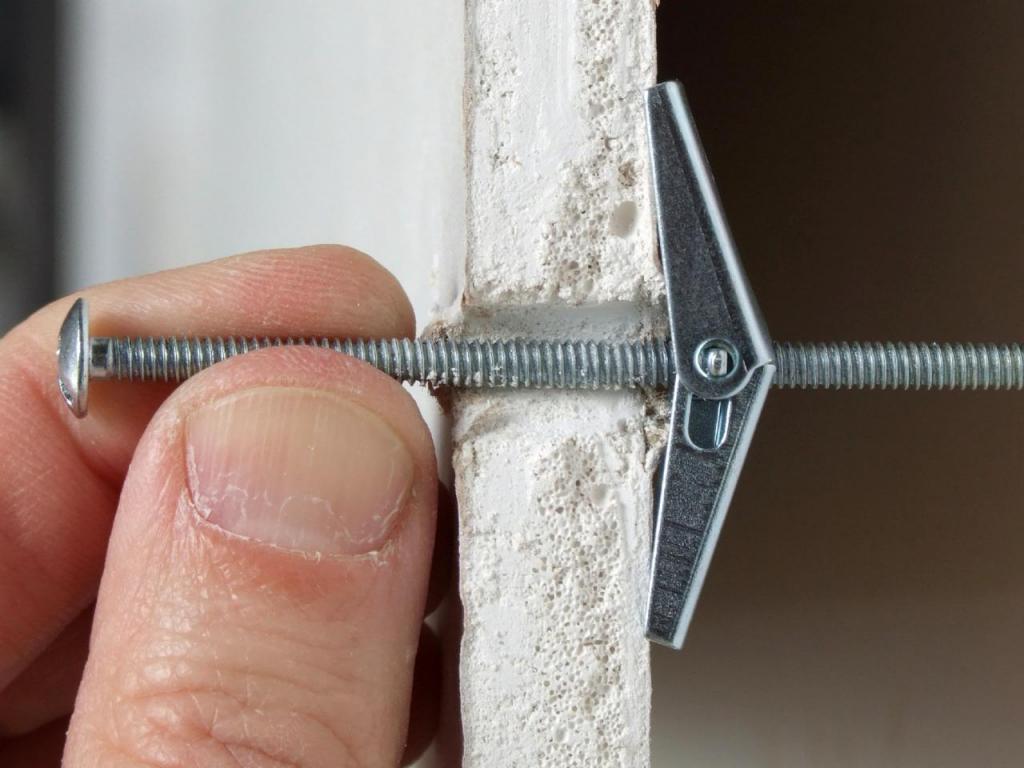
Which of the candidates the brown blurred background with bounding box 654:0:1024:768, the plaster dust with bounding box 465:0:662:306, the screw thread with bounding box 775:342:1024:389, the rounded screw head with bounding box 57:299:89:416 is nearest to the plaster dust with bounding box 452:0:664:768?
the plaster dust with bounding box 465:0:662:306

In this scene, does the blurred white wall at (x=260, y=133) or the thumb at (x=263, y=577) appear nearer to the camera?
the thumb at (x=263, y=577)

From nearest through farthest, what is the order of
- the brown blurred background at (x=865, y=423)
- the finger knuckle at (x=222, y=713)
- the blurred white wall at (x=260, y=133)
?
1. the finger knuckle at (x=222, y=713)
2. the blurred white wall at (x=260, y=133)
3. the brown blurred background at (x=865, y=423)

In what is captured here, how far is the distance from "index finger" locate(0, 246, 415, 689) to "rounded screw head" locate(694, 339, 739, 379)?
0.23 meters

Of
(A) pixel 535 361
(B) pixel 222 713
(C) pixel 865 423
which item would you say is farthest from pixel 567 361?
(C) pixel 865 423

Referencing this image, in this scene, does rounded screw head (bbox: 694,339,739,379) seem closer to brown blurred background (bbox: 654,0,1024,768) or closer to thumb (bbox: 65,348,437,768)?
thumb (bbox: 65,348,437,768)

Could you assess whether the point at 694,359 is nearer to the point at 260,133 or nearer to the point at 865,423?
the point at 865,423

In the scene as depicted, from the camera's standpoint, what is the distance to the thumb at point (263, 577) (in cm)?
45

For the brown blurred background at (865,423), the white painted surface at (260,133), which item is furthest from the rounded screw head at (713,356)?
the brown blurred background at (865,423)

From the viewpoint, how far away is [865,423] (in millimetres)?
866

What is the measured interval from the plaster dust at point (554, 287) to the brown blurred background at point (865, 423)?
0.44m

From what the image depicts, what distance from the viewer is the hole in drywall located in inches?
18.3

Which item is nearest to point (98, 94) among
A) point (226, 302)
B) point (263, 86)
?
point (263, 86)

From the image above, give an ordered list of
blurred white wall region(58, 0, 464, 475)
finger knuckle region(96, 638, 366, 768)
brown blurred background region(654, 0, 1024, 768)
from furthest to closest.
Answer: brown blurred background region(654, 0, 1024, 768) < blurred white wall region(58, 0, 464, 475) < finger knuckle region(96, 638, 366, 768)

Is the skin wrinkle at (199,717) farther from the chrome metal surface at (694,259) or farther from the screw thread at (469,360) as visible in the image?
the chrome metal surface at (694,259)
